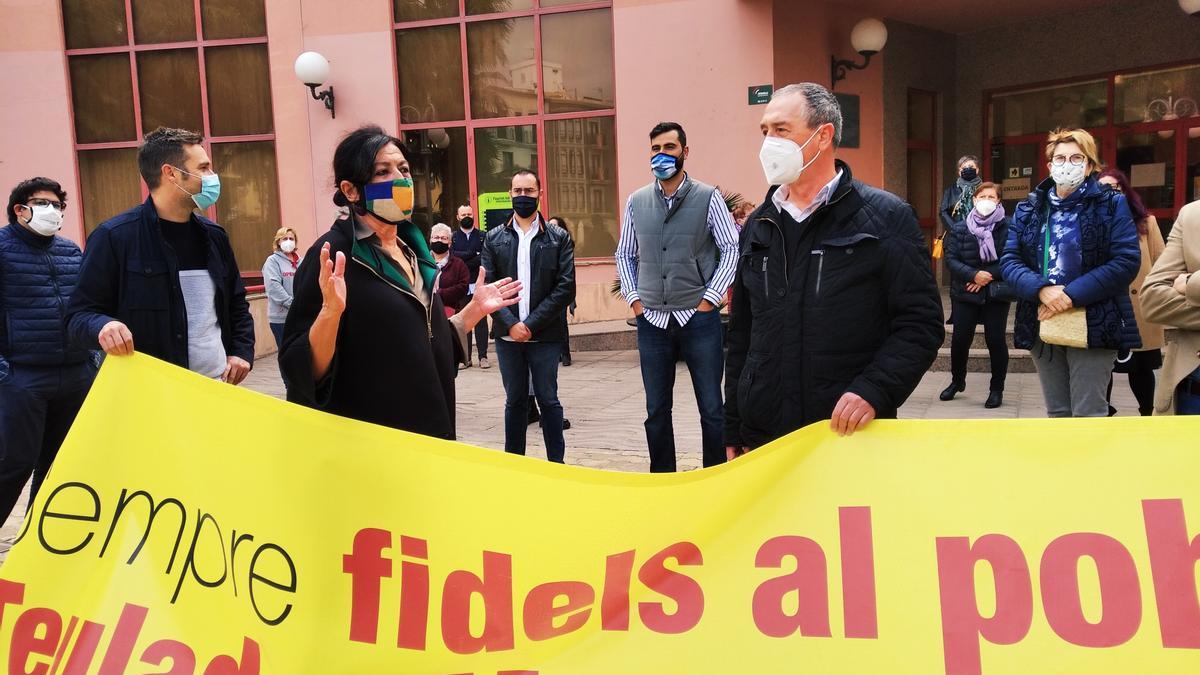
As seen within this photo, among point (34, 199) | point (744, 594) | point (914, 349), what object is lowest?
point (744, 594)

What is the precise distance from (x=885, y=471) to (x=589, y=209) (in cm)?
1164

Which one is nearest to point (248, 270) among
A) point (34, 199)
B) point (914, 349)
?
point (34, 199)

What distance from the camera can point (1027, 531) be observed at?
2.54m

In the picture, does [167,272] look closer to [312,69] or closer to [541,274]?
[541,274]

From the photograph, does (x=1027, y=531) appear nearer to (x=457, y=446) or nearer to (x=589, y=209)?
(x=457, y=446)

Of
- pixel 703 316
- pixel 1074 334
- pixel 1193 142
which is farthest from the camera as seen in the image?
pixel 1193 142

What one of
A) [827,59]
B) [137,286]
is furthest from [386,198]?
[827,59]

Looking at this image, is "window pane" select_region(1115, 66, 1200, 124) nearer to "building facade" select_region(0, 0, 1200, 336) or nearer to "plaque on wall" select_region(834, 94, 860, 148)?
"building facade" select_region(0, 0, 1200, 336)

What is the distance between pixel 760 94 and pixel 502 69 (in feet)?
13.8

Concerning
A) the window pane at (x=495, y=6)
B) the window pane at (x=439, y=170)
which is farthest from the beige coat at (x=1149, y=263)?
the window pane at (x=439, y=170)

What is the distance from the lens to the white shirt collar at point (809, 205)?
3.15 m

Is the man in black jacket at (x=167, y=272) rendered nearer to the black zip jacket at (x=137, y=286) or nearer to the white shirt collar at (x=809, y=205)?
the black zip jacket at (x=137, y=286)

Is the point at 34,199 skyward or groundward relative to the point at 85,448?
skyward

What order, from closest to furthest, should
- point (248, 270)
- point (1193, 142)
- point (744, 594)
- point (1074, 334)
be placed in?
point (744, 594), point (1074, 334), point (1193, 142), point (248, 270)
